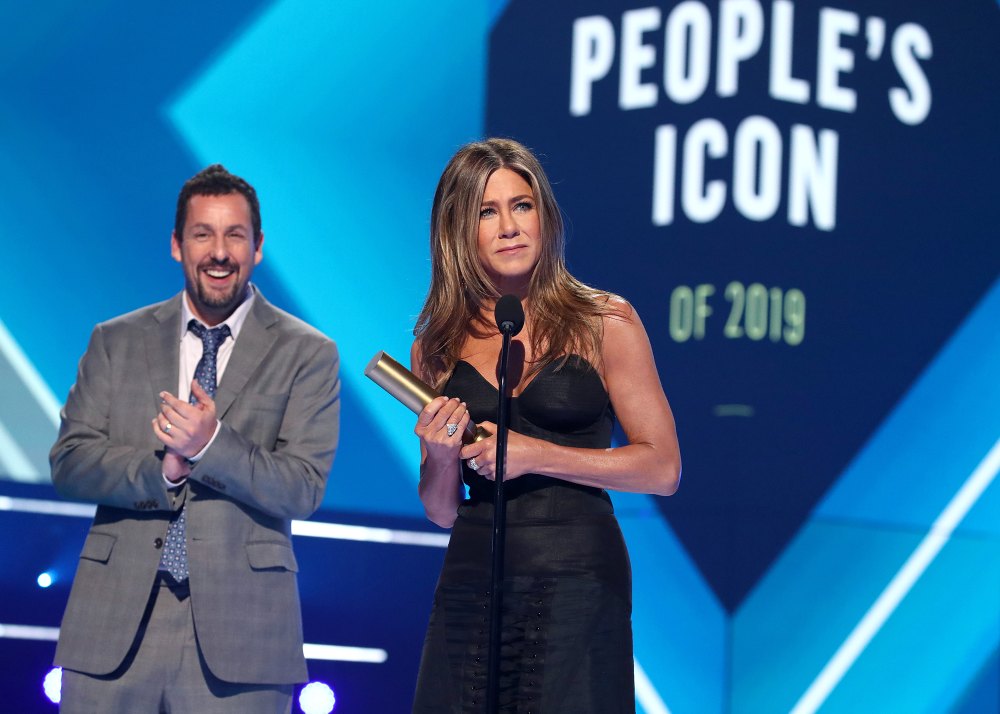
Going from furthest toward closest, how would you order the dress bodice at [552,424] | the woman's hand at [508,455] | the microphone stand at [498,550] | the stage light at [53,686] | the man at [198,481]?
1. the stage light at [53,686]
2. the man at [198,481]
3. the dress bodice at [552,424]
4. the woman's hand at [508,455]
5. the microphone stand at [498,550]

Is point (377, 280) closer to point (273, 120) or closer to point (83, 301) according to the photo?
point (273, 120)

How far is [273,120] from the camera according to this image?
4723mm

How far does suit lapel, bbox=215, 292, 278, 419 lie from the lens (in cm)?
321

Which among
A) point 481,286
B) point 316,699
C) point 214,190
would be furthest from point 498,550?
point 316,699

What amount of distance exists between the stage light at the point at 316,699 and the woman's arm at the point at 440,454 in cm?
207

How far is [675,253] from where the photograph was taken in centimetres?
495

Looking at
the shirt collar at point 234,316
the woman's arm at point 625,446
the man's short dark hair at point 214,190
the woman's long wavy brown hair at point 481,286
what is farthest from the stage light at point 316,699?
the woman's arm at point 625,446

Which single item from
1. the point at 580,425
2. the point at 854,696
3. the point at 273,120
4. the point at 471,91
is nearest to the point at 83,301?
the point at 273,120

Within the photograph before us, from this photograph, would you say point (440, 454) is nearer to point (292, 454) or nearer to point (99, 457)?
point (292, 454)

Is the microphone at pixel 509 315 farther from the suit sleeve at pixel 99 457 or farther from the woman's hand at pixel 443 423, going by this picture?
the suit sleeve at pixel 99 457

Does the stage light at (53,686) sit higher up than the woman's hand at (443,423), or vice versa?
the woman's hand at (443,423)

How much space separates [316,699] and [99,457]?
66.7 inches

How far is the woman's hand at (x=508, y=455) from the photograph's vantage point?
7.14 ft

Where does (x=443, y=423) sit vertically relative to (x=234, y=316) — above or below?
below
